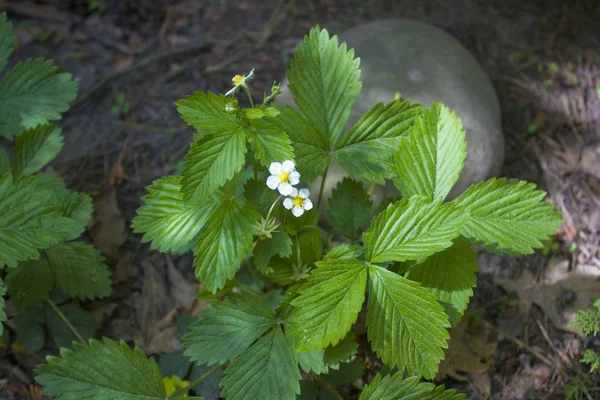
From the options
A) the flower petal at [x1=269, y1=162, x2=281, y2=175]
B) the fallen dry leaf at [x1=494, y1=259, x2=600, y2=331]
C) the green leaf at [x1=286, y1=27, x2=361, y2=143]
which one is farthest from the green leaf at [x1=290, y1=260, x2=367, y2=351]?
the fallen dry leaf at [x1=494, y1=259, x2=600, y2=331]

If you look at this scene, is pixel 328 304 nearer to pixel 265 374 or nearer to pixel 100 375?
pixel 265 374

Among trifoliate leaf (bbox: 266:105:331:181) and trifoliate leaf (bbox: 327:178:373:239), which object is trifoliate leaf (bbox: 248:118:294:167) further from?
trifoliate leaf (bbox: 327:178:373:239)

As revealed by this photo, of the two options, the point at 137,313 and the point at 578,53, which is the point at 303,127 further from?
the point at 578,53

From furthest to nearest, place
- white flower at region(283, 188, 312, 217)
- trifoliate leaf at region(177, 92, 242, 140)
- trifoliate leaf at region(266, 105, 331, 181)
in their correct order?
1. trifoliate leaf at region(266, 105, 331, 181)
2. white flower at region(283, 188, 312, 217)
3. trifoliate leaf at region(177, 92, 242, 140)

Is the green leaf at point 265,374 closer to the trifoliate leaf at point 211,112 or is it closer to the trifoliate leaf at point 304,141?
the trifoliate leaf at point 304,141

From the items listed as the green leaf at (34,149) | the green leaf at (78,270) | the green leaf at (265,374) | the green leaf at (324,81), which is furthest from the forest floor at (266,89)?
the green leaf at (324,81)

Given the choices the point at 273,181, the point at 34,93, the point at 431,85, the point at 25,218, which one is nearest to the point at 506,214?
the point at 273,181
